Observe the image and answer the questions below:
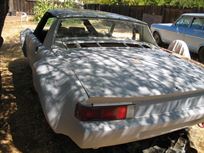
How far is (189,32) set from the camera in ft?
36.3

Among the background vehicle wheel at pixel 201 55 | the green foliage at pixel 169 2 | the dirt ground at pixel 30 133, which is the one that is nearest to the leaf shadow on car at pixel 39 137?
the dirt ground at pixel 30 133

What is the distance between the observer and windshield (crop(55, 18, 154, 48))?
4902mm

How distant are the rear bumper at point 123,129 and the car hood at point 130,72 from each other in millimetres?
268

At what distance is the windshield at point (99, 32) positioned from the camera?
490 cm

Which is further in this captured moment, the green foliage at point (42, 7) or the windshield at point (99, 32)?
the green foliage at point (42, 7)

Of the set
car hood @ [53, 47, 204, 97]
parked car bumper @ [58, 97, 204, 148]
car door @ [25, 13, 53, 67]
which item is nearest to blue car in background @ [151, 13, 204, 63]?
car door @ [25, 13, 53, 67]

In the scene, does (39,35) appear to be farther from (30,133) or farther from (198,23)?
(198,23)

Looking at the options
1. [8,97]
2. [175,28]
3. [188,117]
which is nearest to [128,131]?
[188,117]

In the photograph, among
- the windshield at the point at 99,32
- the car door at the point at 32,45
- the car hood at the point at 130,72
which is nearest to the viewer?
the car hood at the point at 130,72

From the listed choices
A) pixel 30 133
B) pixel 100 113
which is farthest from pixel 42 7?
pixel 100 113

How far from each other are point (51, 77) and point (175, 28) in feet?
29.2

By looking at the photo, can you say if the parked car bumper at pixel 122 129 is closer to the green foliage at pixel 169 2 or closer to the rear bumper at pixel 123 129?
the rear bumper at pixel 123 129

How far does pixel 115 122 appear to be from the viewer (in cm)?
316

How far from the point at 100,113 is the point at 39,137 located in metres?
1.62
